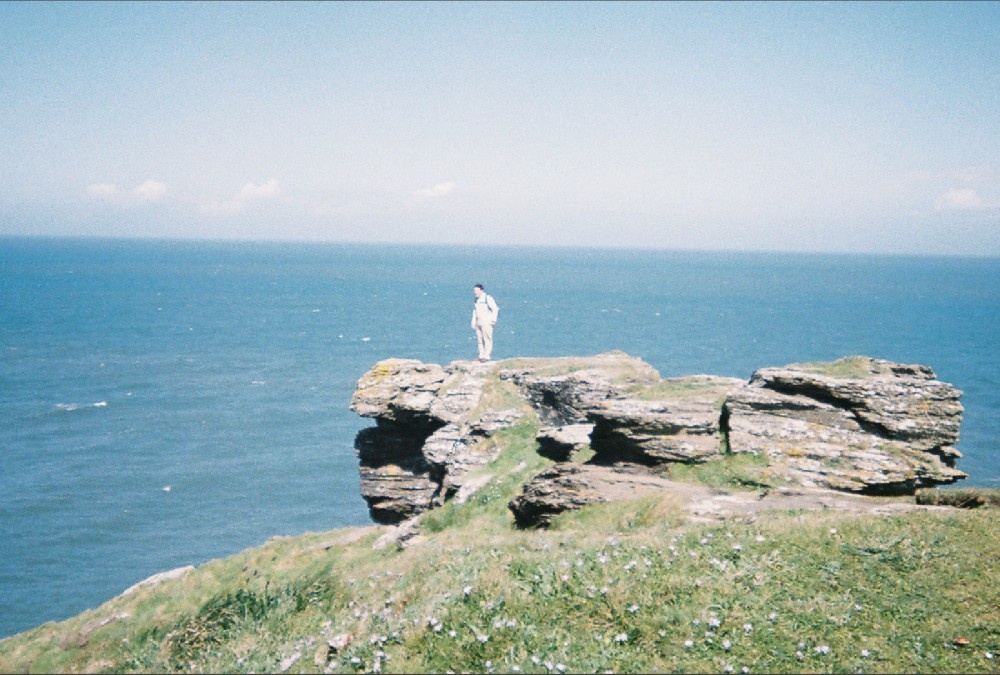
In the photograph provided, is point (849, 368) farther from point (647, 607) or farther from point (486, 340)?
point (486, 340)

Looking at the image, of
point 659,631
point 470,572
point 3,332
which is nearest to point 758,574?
point 659,631

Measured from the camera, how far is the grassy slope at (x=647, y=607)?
10.5 metres

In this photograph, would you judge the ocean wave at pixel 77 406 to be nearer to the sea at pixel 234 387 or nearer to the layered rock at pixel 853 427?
the sea at pixel 234 387

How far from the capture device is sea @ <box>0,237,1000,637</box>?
190 ft

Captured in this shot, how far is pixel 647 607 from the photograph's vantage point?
11594 mm

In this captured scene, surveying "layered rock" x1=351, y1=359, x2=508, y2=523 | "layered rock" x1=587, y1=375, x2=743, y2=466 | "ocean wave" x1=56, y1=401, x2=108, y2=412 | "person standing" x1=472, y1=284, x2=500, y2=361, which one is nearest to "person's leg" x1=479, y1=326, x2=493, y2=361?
"person standing" x1=472, y1=284, x2=500, y2=361

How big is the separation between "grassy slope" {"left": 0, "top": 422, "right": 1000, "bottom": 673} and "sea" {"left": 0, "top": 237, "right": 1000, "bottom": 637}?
44.5 m

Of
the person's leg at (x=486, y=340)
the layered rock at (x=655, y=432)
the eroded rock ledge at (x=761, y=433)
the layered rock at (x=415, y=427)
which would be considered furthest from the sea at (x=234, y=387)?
the layered rock at (x=655, y=432)

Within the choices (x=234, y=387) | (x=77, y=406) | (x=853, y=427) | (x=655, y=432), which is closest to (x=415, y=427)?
(x=655, y=432)

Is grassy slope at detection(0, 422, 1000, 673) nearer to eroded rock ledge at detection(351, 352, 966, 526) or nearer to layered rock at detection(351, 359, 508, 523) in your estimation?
eroded rock ledge at detection(351, 352, 966, 526)

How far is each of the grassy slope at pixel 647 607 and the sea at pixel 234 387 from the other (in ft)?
146

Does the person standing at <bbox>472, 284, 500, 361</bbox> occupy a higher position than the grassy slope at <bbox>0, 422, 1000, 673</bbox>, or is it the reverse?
the person standing at <bbox>472, 284, 500, 361</bbox>

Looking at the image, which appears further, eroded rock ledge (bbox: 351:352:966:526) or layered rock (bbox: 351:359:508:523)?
layered rock (bbox: 351:359:508:523)

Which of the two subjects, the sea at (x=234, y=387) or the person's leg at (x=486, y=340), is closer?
the person's leg at (x=486, y=340)
